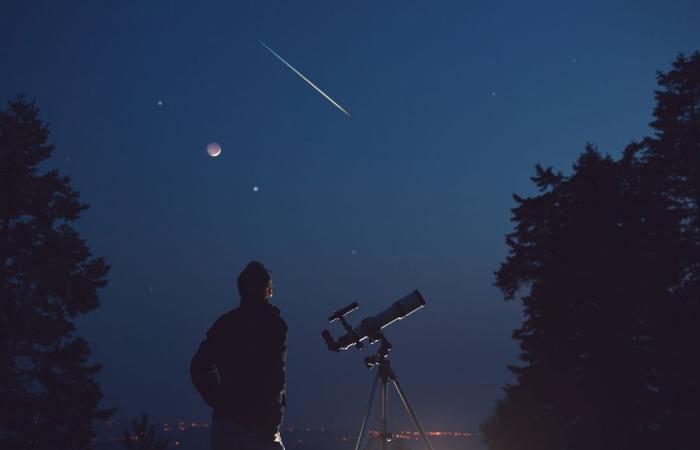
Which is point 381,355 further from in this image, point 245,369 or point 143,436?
point 143,436

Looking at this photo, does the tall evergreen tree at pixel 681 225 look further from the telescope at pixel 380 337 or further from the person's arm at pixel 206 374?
the person's arm at pixel 206 374

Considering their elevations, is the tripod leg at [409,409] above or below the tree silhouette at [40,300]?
below

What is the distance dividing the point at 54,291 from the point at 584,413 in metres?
18.1

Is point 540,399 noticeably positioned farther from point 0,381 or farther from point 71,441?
point 0,381

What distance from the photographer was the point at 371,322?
561cm

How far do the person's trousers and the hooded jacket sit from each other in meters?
0.04

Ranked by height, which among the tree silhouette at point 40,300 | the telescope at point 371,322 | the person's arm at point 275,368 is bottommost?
the person's arm at point 275,368

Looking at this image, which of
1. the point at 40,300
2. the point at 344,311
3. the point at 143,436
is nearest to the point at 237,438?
the point at 344,311

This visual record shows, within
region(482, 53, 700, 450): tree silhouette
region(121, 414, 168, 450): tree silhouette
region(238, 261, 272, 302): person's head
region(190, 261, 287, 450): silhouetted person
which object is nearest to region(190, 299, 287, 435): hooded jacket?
region(190, 261, 287, 450): silhouetted person

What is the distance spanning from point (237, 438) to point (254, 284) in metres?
1.10

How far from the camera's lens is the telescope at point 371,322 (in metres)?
5.57

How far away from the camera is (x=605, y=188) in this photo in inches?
711

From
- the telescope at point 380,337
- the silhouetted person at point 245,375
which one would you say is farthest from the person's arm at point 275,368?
the telescope at point 380,337

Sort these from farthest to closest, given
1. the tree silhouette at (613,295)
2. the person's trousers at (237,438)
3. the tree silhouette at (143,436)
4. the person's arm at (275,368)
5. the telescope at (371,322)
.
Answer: the tree silhouette at (613,295)
the tree silhouette at (143,436)
the telescope at (371,322)
the person's arm at (275,368)
the person's trousers at (237,438)
